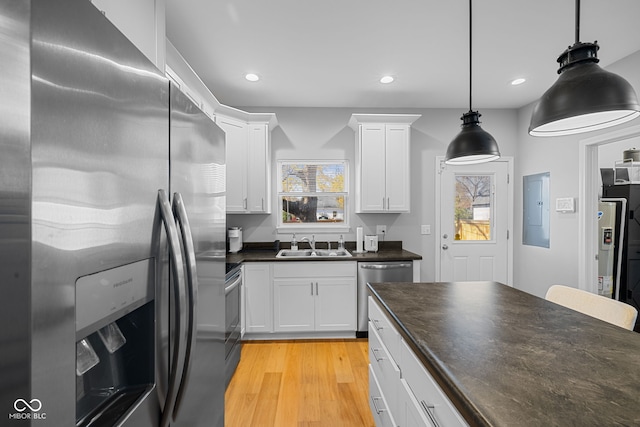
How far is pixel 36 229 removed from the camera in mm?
420

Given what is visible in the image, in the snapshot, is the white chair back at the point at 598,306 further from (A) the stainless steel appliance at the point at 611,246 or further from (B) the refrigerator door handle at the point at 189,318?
(A) the stainless steel appliance at the point at 611,246

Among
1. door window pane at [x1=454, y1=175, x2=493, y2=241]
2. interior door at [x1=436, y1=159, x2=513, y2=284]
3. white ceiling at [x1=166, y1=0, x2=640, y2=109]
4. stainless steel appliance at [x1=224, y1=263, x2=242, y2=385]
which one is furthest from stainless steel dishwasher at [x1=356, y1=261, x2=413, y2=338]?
white ceiling at [x1=166, y1=0, x2=640, y2=109]

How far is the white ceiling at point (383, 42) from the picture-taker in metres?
2.04

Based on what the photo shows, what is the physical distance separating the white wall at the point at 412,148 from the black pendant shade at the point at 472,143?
6.69 ft

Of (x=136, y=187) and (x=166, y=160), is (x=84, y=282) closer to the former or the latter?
(x=136, y=187)

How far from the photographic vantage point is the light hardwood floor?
6.69ft

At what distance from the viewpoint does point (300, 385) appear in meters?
2.42

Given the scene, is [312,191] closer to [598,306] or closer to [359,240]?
[359,240]

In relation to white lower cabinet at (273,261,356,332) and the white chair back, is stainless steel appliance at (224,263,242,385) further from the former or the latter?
the white chair back

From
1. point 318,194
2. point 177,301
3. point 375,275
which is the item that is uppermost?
point 318,194

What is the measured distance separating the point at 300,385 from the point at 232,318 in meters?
0.81

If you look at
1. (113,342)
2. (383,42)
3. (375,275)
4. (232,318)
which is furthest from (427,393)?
(383,42)

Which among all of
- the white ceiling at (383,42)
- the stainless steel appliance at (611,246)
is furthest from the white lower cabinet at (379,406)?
the stainless steel appliance at (611,246)

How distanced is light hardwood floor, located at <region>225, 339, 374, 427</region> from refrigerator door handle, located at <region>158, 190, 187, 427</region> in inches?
59.7
